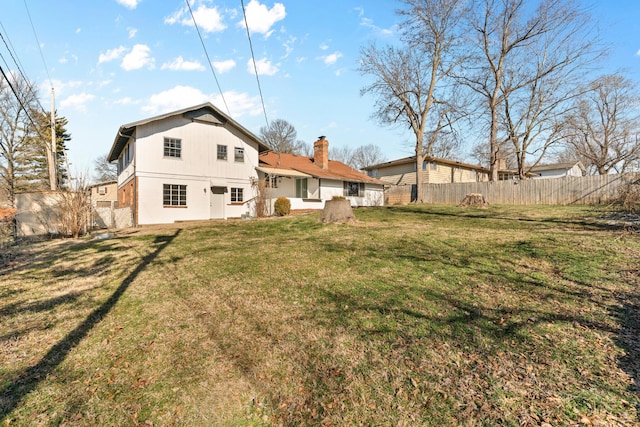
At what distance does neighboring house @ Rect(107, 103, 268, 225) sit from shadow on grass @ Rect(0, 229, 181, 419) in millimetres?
12257

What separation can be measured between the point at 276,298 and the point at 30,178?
37.7 meters

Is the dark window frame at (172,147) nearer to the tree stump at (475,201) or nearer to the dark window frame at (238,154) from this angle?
the dark window frame at (238,154)

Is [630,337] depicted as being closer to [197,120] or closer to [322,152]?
[197,120]

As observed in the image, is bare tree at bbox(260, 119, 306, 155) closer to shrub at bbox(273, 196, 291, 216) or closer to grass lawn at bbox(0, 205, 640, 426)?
shrub at bbox(273, 196, 291, 216)

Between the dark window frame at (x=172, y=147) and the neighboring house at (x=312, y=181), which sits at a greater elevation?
the dark window frame at (x=172, y=147)

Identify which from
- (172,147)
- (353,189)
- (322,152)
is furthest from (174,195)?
(353,189)

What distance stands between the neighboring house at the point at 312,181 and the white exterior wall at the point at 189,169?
1.69m

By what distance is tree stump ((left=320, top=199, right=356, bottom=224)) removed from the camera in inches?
454

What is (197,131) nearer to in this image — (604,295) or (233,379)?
(233,379)

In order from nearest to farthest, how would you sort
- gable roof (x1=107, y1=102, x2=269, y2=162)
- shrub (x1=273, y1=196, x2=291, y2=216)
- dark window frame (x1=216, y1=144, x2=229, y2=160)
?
gable roof (x1=107, y1=102, x2=269, y2=162) < shrub (x1=273, y1=196, x2=291, y2=216) < dark window frame (x1=216, y1=144, x2=229, y2=160)

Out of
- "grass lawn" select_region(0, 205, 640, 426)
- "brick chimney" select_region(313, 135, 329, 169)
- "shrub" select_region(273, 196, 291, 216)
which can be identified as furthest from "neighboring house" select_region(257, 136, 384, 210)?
"grass lawn" select_region(0, 205, 640, 426)

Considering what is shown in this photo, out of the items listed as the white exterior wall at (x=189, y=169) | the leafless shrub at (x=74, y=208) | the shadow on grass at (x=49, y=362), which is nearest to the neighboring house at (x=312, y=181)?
the white exterior wall at (x=189, y=169)

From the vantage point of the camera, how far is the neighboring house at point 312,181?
19.8 m

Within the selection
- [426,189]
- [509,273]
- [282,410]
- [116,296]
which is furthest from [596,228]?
[426,189]
